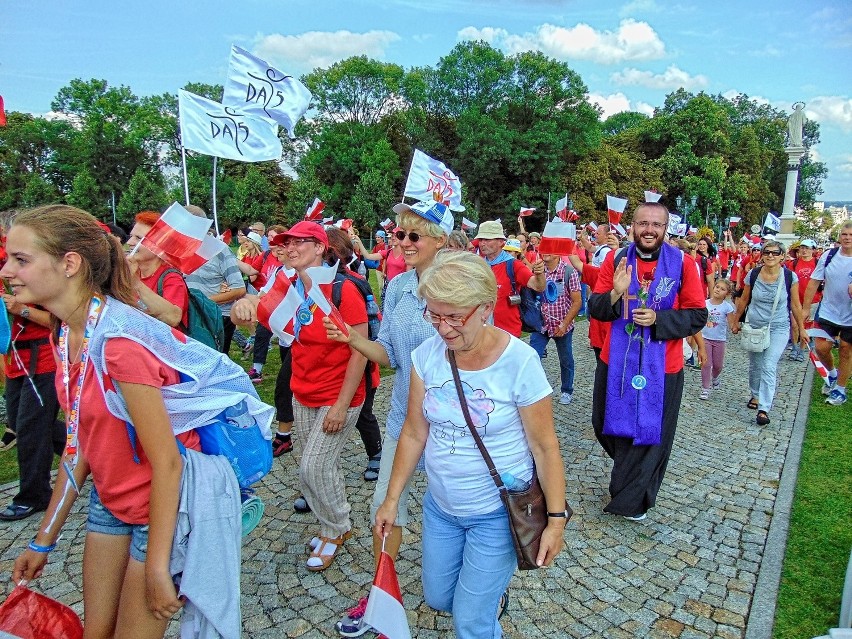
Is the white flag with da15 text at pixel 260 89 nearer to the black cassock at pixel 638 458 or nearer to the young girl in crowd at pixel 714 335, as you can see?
the black cassock at pixel 638 458

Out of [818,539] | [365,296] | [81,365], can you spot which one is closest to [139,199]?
[365,296]

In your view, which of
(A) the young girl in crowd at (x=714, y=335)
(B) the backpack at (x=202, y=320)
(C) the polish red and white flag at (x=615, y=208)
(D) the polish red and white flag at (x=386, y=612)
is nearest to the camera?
(D) the polish red and white flag at (x=386, y=612)

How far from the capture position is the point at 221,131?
4.77m

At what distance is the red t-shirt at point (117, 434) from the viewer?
1764 millimetres

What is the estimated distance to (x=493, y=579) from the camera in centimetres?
228

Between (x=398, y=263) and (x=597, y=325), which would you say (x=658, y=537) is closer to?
(x=597, y=325)

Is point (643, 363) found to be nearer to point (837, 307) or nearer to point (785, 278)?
point (785, 278)

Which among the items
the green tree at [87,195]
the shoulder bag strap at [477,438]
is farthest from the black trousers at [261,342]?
the green tree at [87,195]

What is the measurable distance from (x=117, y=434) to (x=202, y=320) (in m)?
2.28

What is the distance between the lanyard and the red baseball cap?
5.10ft

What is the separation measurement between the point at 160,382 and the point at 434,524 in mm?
1293

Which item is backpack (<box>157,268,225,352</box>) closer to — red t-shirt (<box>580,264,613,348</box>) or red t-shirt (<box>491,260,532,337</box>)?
red t-shirt (<box>491,260,532,337</box>)

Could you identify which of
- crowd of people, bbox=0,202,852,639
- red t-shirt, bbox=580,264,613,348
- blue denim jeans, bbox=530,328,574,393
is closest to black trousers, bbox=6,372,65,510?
crowd of people, bbox=0,202,852,639

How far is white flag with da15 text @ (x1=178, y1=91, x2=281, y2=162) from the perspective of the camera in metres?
4.68
